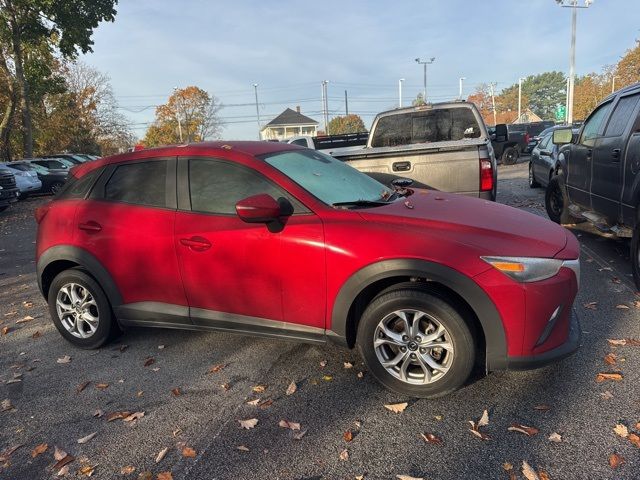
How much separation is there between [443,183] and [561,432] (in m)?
3.74

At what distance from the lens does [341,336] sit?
3.11 m

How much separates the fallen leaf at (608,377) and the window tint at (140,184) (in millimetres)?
3374

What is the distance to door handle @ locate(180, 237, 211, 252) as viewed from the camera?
338 cm

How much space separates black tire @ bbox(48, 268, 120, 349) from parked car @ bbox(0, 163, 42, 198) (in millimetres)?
16920

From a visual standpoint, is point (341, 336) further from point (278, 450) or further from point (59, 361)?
point (59, 361)

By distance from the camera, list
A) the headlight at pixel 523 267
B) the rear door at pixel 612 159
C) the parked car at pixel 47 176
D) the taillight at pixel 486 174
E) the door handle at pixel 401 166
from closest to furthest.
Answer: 1. the headlight at pixel 523 267
2. the rear door at pixel 612 159
3. the taillight at pixel 486 174
4. the door handle at pixel 401 166
5. the parked car at pixel 47 176

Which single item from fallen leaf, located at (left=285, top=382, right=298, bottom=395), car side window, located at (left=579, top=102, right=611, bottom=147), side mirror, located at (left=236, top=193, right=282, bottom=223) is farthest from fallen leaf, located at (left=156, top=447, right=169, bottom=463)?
car side window, located at (left=579, top=102, right=611, bottom=147)

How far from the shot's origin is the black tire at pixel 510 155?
21406 mm

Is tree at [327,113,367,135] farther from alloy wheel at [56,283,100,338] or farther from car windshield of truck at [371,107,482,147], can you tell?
alloy wheel at [56,283,100,338]

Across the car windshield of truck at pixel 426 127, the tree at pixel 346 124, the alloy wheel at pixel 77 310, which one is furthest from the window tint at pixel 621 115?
the tree at pixel 346 124

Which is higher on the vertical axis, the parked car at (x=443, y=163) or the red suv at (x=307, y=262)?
the parked car at (x=443, y=163)

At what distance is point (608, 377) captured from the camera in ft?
10.2

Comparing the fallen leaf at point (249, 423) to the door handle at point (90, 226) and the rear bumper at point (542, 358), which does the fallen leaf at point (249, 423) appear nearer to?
the rear bumper at point (542, 358)

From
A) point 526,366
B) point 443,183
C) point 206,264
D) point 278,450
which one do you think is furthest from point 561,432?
point 443,183
